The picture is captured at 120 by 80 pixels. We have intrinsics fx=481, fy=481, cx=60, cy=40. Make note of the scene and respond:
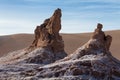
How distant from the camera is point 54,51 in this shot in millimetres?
26391

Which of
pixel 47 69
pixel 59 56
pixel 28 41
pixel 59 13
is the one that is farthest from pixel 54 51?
pixel 28 41

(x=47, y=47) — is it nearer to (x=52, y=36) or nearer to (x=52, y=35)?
(x=52, y=36)

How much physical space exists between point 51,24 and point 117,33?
250 ft

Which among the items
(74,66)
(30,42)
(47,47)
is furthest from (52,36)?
(30,42)

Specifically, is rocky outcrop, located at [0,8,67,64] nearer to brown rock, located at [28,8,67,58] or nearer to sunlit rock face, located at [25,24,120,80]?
brown rock, located at [28,8,67,58]

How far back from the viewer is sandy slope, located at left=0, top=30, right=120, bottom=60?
8500 cm

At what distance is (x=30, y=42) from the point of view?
295 ft

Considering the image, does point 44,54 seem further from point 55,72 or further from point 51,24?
point 55,72

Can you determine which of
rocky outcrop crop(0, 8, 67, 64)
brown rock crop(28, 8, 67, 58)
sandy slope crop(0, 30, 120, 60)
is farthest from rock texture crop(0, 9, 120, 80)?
sandy slope crop(0, 30, 120, 60)

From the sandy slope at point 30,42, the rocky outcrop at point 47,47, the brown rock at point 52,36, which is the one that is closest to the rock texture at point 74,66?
the rocky outcrop at point 47,47

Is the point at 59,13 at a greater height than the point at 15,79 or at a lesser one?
greater

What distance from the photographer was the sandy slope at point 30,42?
85.0 m

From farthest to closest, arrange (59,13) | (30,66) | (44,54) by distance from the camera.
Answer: (59,13)
(44,54)
(30,66)

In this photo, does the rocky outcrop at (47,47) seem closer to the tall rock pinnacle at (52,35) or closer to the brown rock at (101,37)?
the tall rock pinnacle at (52,35)
